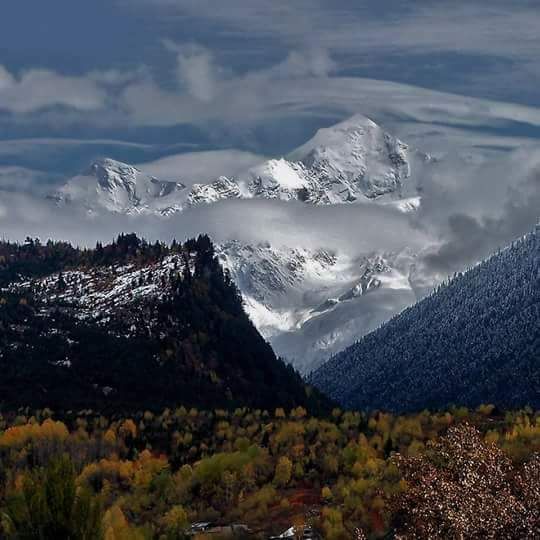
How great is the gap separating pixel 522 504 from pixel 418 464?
8.71 metres

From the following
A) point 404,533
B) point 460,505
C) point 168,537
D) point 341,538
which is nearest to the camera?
point 460,505

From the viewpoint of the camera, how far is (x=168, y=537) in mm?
198125

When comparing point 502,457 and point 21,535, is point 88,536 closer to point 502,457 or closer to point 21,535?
point 21,535

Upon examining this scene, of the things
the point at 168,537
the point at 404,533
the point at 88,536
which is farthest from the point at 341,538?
the point at 404,533

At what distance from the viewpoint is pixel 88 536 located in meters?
120

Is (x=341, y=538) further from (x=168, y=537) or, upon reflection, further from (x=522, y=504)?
(x=522, y=504)

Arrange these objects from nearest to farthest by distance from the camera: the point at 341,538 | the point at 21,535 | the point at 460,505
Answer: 1. the point at 460,505
2. the point at 21,535
3. the point at 341,538

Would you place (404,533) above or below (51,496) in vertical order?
below

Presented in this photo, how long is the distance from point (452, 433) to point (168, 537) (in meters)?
110

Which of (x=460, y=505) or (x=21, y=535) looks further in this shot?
(x=21, y=535)

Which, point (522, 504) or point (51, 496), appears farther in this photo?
point (51, 496)

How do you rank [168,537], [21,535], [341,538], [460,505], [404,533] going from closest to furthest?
[460,505] → [404,533] → [21,535] → [341,538] → [168,537]

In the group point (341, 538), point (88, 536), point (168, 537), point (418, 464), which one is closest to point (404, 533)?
point (418, 464)

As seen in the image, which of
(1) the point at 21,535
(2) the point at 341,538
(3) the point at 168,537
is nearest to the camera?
(1) the point at 21,535
